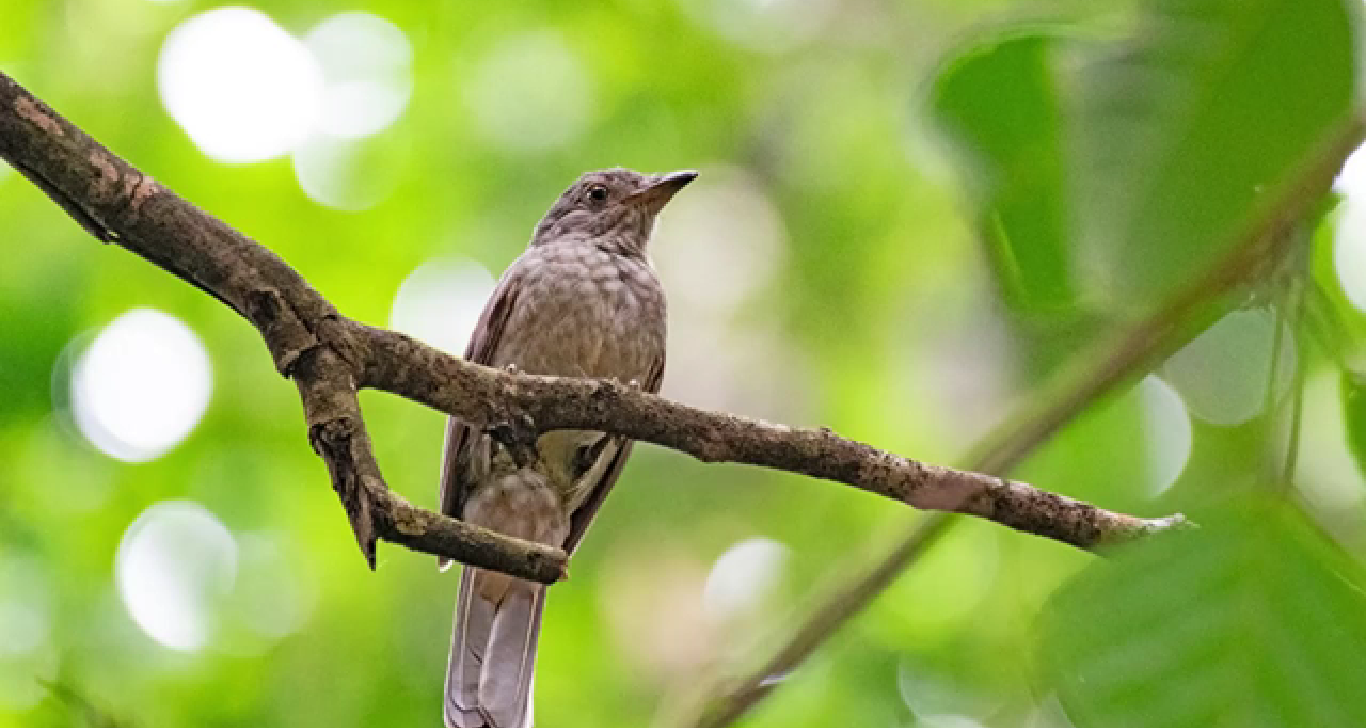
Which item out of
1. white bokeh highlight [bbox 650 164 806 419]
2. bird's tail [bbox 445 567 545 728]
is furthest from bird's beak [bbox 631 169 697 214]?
white bokeh highlight [bbox 650 164 806 419]

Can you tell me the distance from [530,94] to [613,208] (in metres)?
2.96

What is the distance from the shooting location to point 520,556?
2160mm

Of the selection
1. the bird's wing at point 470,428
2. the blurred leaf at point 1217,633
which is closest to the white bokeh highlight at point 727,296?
the bird's wing at point 470,428

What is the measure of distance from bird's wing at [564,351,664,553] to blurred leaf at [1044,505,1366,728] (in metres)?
4.32

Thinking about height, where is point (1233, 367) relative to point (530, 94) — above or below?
below

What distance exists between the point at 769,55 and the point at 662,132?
109 cm

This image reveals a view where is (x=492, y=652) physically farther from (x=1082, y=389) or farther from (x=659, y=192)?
(x=1082, y=389)

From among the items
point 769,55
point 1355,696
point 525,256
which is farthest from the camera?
point 769,55

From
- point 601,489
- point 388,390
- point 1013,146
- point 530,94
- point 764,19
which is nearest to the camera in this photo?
point 1013,146

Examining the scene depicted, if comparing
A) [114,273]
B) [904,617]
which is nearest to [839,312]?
[904,617]

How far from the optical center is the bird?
486 cm

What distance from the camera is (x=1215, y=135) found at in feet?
2.39

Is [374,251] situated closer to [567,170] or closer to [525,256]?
[567,170]

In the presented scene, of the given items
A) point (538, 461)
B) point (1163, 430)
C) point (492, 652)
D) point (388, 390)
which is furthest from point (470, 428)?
point (1163, 430)
